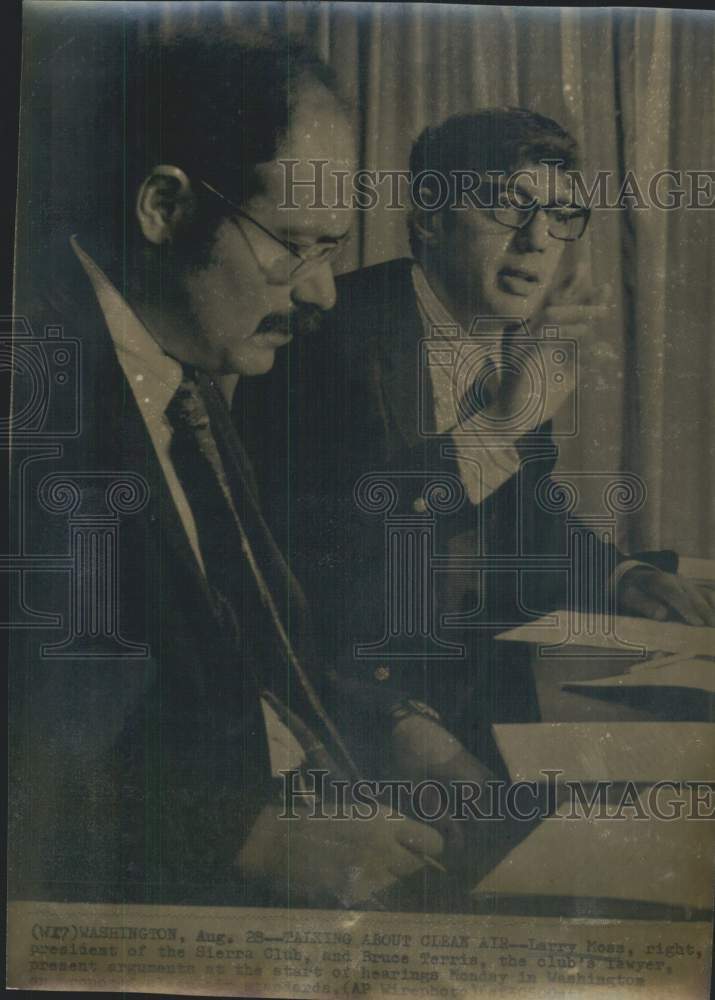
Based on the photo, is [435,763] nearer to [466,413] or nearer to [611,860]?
[611,860]

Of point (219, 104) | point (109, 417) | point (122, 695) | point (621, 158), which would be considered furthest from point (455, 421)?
point (122, 695)

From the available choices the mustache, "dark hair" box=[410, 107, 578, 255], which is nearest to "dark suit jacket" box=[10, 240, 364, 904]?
the mustache

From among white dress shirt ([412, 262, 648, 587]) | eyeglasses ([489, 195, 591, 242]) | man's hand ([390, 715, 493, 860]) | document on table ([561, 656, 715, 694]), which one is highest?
eyeglasses ([489, 195, 591, 242])

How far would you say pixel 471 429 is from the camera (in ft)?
9.64

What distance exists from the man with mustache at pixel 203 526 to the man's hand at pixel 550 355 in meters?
0.56

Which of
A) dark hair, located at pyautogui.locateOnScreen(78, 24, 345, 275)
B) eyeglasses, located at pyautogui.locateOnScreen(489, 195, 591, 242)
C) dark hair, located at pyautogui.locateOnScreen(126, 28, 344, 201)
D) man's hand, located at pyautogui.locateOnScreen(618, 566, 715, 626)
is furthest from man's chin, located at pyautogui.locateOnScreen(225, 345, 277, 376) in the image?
man's hand, located at pyautogui.locateOnScreen(618, 566, 715, 626)

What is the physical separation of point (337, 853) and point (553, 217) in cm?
190

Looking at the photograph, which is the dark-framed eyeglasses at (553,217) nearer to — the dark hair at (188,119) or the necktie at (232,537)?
the dark hair at (188,119)

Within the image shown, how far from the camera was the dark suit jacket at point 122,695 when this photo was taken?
2939 mm

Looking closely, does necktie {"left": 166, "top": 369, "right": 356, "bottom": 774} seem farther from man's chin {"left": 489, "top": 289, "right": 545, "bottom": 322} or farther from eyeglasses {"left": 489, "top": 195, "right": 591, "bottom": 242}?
eyeglasses {"left": 489, "top": 195, "right": 591, "bottom": 242}

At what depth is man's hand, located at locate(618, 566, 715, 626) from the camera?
2.93 meters

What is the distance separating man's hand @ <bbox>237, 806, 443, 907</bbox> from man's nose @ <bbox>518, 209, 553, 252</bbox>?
1.64 meters

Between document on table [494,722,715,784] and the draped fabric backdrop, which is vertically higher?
the draped fabric backdrop

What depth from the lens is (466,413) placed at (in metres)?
2.94
